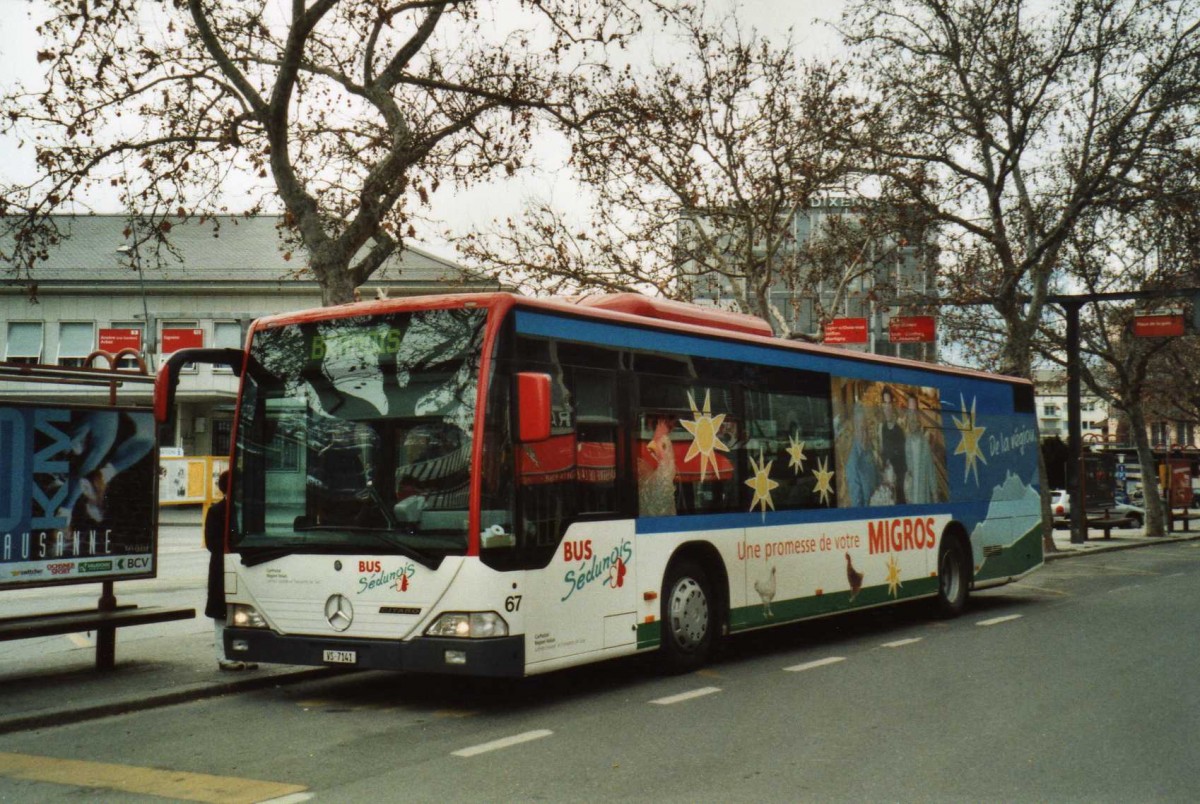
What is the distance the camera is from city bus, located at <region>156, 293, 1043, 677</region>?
861 cm

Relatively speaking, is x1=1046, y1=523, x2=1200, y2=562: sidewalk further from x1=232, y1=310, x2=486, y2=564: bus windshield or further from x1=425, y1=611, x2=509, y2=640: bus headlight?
x1=232, y1=310, x2=486, y2=564: bus windshield

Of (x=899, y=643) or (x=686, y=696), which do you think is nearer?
(x=686, y=696)

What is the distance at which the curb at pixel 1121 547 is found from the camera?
3038 centimetres

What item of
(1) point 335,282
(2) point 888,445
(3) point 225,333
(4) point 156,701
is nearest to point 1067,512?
A: (3) point 225,333

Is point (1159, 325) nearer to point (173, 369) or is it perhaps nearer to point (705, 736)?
point (705, 736)

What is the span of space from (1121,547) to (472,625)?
29945 millimetres

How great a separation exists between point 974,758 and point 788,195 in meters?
16.7

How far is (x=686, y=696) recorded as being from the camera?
9547 mm

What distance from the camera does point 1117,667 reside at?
10961 millimetres

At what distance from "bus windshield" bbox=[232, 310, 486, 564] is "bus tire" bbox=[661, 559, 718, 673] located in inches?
99.3

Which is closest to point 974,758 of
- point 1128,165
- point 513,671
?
point 513,671

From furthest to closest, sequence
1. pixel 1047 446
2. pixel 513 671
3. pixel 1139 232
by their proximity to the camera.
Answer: pixel 1047 446 < pixel 1139 232 < pixel 513 671

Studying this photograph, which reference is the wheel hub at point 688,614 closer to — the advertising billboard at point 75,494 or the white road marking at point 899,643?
the white road marking at point 899,643

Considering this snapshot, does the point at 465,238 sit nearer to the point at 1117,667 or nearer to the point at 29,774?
the point at 1117,667
